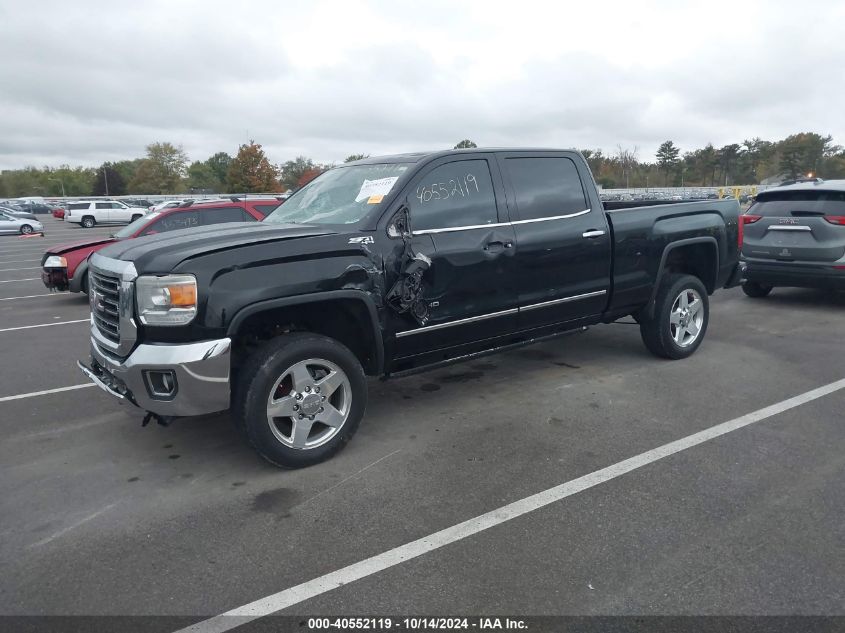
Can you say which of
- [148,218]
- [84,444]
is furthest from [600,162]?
[84,444]

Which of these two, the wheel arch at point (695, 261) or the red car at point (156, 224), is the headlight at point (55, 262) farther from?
the wheel arch at point (695, 261)

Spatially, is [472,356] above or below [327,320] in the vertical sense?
below

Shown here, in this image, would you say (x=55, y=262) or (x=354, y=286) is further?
(x=55, y=262)

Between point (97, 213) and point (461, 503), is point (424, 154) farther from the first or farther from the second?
point (97, 213)

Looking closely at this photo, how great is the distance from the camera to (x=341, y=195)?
197 inches

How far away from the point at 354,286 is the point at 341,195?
111cm

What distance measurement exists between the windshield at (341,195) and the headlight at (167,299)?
1275 millimetres

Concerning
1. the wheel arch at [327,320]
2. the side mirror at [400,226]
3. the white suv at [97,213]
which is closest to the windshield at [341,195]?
the side mirror at [400,226]

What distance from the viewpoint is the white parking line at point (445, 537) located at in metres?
2.79

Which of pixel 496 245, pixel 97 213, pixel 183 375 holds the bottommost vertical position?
pixel 183 375

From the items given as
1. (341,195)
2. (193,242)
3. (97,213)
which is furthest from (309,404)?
(97,213)

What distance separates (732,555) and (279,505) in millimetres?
2371

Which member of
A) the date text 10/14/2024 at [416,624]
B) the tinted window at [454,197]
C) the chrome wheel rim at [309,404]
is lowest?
the date text 10/14/2024 at [416,624]

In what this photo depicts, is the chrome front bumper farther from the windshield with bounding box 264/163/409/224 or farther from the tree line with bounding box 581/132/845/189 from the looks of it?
the tree line with bounding box 581/132/845/189
